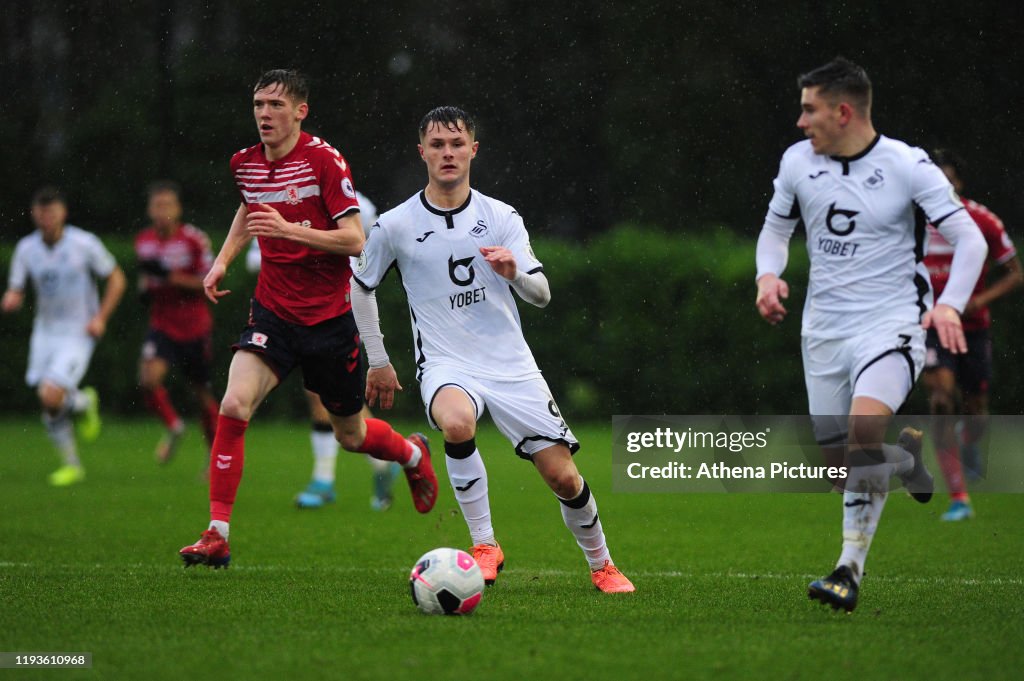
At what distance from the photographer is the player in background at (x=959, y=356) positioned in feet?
30.5

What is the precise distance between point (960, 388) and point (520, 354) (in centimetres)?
507

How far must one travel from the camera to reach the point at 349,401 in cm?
722

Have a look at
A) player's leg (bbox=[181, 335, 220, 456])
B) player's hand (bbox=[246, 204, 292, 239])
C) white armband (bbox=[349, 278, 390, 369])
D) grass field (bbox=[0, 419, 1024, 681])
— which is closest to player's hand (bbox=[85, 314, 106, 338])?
player's leg (bbox=[181, 335, 220, 456])

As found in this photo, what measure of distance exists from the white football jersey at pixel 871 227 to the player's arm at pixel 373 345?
6.27ft

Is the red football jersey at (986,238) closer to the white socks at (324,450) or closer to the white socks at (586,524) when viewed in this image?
the white socks at (586,524)

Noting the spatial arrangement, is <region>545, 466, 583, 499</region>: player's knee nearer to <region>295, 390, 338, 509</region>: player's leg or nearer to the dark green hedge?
<region>295, 390, 338, 509</region>: player's leg

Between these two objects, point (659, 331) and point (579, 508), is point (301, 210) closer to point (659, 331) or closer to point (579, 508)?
point (579, 508)

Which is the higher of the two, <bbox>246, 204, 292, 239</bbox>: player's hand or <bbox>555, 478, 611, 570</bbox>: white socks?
<bbox>246, 204, 292, 239</bbox>: player's hand

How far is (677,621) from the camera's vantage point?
17.2 feet

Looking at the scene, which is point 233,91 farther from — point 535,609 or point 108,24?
point 535,609

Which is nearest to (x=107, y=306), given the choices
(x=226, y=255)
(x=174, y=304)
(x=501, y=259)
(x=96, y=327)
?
(x=96, y=327)

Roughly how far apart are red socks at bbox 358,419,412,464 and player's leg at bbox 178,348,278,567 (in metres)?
0.86

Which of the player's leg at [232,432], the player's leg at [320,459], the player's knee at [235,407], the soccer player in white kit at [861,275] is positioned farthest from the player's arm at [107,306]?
the soccer player in white kit at [861,275]

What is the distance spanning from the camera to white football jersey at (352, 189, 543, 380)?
6.12 m
